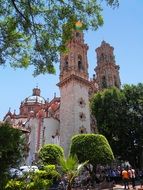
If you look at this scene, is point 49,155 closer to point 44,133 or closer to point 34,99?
point 44,133

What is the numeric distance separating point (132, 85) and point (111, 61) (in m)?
17.7

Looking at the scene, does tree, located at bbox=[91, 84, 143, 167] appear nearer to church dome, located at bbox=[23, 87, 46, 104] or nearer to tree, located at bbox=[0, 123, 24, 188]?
tree, located at bbox=[0, 123, 24, 188]

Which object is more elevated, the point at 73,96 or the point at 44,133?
the point at 73,96

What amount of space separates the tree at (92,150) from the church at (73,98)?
562 cm

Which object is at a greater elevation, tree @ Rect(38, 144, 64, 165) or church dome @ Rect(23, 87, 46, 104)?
church dome @ Rect(23, 87, 46, 104)

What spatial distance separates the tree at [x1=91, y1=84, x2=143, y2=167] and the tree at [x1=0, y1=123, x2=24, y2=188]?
21.7 metres

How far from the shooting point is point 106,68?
4966 centimetres

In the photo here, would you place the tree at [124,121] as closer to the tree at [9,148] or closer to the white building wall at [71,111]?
the white building wall at [71,111]

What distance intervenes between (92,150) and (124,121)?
872 centimetres

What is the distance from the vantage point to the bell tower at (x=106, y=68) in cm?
4906

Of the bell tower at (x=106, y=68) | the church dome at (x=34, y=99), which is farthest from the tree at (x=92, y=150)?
the church dome at (x=34, y=99)

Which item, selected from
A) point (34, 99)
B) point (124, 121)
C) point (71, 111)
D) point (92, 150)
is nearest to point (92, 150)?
point (92, 150)

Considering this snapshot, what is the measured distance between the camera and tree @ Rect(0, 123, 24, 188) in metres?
10.3

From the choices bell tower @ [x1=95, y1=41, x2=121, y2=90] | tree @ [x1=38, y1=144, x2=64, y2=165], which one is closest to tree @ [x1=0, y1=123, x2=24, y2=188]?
tree @ [x1=38, y1=144, x2=64, y2=165]
